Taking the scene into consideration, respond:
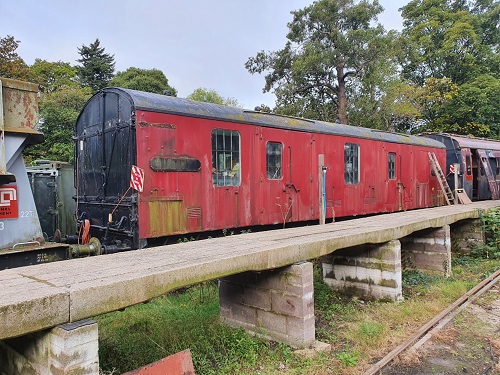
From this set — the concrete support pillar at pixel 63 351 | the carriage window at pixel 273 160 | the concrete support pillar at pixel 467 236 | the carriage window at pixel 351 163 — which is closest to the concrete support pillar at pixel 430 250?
the concrete support pillar at pixel 467 236

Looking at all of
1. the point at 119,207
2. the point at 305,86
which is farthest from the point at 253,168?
the point at 305,86

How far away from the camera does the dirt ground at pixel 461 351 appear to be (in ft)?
13.5

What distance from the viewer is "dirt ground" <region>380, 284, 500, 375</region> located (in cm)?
410

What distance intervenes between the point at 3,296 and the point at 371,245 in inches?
205

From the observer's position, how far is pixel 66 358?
248 centimetres

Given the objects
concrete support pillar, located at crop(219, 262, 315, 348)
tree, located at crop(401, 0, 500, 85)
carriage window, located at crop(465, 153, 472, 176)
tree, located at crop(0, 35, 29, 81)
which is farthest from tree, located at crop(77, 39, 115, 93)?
concrete support pillar, located at crop(219, 262, 315, 348)

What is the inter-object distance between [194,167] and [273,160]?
2.24 m

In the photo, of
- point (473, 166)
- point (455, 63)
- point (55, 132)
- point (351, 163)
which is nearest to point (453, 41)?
point (455, 63)

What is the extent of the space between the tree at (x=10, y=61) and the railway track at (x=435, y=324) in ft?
77.5

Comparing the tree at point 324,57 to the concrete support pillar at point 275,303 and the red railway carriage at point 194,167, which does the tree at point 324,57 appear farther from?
the concrete support pillar at point 275,303

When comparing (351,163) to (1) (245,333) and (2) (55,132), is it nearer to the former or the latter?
(1) (245,333)

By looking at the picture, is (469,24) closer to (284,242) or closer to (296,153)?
(296,153)

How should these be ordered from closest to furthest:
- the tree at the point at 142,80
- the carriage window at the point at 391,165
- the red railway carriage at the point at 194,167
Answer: the red railway carriage at the point at 194,167, the carriage window at the point at 391,165, the tree at the point at 142,80

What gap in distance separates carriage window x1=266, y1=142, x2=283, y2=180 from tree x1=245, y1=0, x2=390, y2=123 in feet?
55.7
